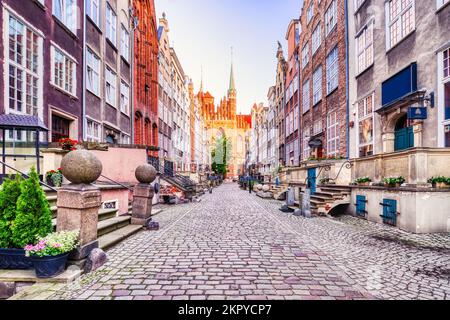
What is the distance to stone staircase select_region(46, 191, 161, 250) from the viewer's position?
19.5ft

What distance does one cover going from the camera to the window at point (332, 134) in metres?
16.7

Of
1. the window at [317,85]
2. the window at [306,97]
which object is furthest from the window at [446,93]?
the window at [306,97]

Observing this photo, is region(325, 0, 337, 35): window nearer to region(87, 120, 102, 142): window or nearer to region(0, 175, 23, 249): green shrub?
region(87, 120, 102, 142): window

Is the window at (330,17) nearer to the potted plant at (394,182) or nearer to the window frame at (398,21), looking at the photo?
the window frame at (398,21)

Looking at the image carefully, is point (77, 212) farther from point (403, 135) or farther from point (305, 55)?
point (305, 55)

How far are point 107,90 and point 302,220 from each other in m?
13.8

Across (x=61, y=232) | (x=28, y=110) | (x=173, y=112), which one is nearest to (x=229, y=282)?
(x=61, y=232)

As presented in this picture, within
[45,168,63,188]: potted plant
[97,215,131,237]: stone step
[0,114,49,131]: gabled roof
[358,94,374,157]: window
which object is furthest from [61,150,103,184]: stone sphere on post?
[358,94,374,157]: window

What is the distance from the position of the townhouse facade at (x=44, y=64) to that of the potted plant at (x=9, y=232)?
19.0 ft

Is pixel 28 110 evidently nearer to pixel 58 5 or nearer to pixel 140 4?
pixel 58 5

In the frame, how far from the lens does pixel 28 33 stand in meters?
A: 9.72

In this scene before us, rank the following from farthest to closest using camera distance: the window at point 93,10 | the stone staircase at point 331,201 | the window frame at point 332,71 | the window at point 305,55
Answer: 1. the window at point 305,55
2. the window frame at point 332,71
3. the window at point 93,10
4. the stone staircase at point 331,201

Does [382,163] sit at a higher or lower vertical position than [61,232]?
higher

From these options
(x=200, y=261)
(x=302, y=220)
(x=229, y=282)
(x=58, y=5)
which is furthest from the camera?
→ (x=58, y=5)
